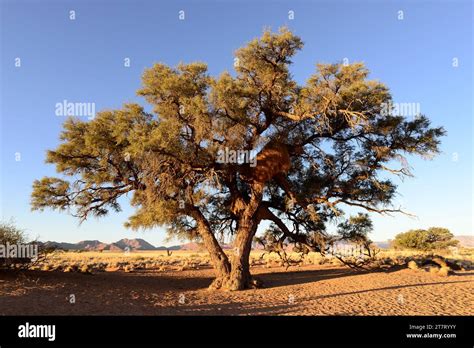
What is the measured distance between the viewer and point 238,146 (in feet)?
50.8

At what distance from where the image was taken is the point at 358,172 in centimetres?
1859

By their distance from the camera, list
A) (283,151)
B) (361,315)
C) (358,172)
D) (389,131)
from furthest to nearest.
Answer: (358,172) < (389,131) < (283,151) < (361,315)

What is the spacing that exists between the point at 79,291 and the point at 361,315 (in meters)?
9.89

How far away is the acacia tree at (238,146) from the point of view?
14.6 metres

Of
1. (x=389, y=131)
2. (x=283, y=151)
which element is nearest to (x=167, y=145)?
(x=283, y=151)

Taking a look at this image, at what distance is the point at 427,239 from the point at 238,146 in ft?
134

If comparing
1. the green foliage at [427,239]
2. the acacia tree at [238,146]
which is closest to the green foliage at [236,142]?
the acacia tree at [238,146]

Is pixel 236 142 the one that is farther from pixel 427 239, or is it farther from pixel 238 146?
pixel 427 239

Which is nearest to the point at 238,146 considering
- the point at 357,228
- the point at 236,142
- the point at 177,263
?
the point at 236,142

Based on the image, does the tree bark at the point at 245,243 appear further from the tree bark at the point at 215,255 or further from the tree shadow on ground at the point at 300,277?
the tree shadow on ground at the point at 300,277

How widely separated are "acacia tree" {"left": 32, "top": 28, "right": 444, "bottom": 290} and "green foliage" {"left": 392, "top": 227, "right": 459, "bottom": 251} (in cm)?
3291

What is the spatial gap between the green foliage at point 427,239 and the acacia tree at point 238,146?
108ft
